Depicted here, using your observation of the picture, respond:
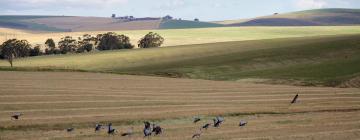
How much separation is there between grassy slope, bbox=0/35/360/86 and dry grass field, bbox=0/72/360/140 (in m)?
11.4

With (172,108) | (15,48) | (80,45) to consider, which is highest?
(172,108)

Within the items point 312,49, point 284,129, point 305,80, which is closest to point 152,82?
point 305,80

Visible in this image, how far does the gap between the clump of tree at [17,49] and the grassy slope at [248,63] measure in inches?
1345

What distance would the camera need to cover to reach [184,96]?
49562mm

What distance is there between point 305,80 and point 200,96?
21446mm

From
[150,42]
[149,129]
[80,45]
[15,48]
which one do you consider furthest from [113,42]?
[149,129]

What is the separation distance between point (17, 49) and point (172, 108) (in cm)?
11851

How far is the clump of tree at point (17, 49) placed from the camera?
476 ft

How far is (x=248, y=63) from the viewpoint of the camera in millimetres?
87312

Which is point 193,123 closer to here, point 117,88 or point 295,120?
point 295,120

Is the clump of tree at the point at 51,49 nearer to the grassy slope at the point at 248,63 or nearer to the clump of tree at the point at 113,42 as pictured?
the clump of tree at the point at 113,42

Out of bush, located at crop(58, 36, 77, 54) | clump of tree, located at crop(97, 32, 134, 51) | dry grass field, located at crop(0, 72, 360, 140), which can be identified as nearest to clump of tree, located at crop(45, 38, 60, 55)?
bush, located at crop(58, 36, 77, 54)

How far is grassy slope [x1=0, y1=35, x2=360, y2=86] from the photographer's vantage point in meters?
73.0

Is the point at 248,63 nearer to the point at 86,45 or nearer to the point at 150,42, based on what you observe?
the point at 150,42
